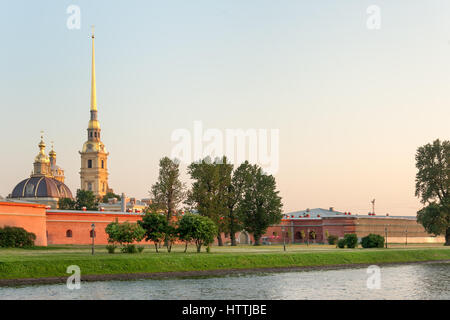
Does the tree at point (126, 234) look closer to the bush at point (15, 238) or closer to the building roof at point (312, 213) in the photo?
the bush at point (15, 238)

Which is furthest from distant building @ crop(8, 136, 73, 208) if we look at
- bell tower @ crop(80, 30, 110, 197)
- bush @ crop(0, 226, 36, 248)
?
bush @ crop(0, 226, 36, 248)

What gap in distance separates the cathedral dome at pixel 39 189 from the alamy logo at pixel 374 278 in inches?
4008

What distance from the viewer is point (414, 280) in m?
42.9

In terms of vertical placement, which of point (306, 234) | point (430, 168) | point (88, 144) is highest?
point (88, 144)

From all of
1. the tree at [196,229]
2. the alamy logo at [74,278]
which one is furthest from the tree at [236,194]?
the alamy logo at [74,278]

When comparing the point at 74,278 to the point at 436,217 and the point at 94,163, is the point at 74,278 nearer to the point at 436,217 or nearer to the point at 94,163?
the point at 436,217

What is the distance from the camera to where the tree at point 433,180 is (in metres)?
75.3

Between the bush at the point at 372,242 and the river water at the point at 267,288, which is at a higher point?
the bush at the point at 372,242

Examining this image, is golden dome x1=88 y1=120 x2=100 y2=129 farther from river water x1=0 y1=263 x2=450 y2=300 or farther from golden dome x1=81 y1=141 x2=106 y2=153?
river water x1=0 y1=263 x2=450 y2=300
